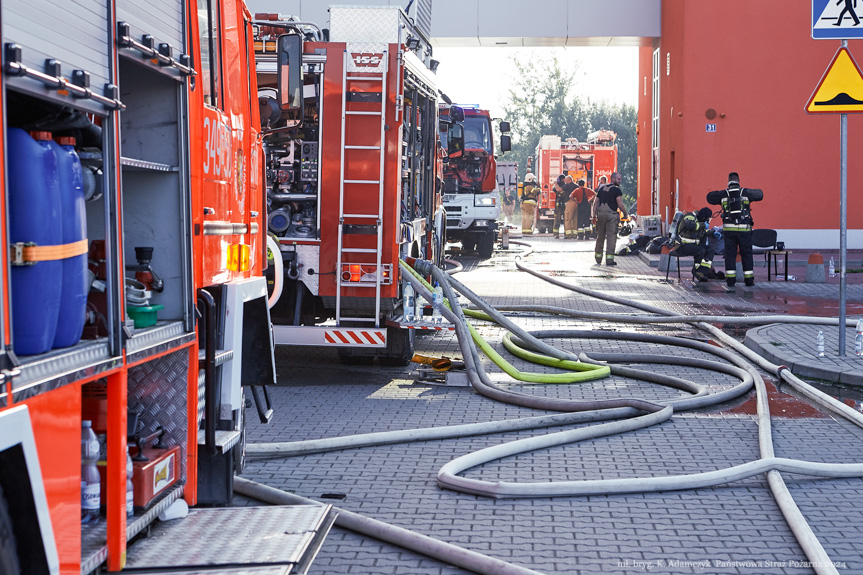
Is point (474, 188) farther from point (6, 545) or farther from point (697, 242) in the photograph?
point (6, 545)

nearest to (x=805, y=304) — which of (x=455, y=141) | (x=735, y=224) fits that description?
(x=735, y=224)

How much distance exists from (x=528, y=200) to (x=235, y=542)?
34416 millimetres

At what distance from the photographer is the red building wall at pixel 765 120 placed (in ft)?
82.6

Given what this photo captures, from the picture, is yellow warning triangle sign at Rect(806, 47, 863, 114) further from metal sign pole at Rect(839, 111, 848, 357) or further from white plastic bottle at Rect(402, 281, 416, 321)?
white plastic bottle at Rect(402, 281, 416, 321)

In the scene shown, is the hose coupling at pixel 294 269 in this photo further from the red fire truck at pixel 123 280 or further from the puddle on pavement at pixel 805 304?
the puddle on pavement at pixel 805 304

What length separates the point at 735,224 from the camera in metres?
17.2

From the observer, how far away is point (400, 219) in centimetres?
924

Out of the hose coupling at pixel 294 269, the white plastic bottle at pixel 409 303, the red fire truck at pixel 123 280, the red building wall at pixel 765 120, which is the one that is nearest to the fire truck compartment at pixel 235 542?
the red fire truck at pixel 123 280

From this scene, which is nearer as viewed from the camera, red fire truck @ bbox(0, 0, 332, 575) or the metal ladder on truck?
red fire truck @ bbox(0, 0, 332, 575)

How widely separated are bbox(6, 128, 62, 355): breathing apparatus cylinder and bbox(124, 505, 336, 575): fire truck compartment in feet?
3.56

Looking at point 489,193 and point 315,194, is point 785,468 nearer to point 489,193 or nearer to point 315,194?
point 315,194

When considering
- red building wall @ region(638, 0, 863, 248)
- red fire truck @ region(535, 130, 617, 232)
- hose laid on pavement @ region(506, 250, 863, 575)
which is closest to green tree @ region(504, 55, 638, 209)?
red fire truck @ region(535, 130, 617, 232)

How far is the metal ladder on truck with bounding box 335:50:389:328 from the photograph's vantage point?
29.2 ft

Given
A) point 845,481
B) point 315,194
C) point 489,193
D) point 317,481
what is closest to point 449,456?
point 317,481
